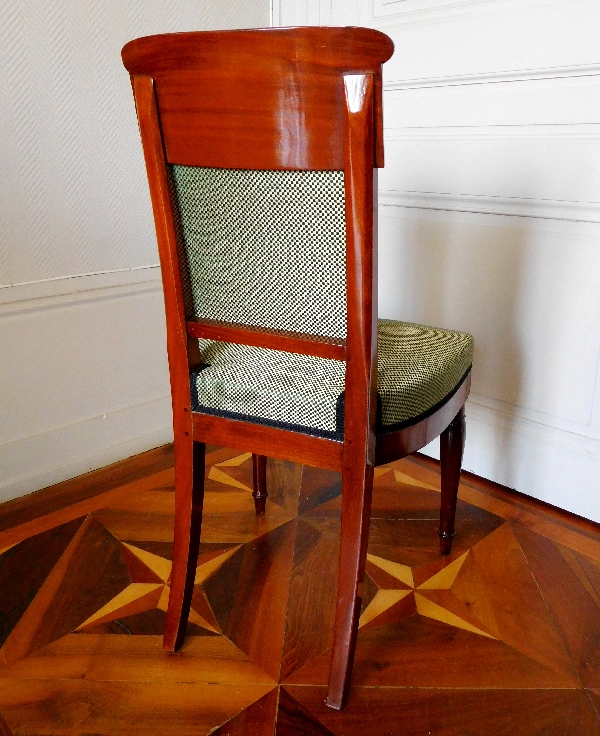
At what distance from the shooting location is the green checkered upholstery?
Result: 0.79 metres

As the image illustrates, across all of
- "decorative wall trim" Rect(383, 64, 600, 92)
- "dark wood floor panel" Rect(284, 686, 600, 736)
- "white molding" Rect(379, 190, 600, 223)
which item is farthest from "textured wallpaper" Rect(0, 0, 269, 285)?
"dark wood floor panel" Rect(284, 686, 600, 736)

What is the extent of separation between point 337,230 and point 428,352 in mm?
364

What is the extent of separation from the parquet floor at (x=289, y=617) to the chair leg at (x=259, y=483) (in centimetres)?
3

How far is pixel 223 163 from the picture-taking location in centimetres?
79

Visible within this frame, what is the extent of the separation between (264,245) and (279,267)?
0.11ft

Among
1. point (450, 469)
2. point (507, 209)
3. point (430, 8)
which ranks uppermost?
point (430, 8)

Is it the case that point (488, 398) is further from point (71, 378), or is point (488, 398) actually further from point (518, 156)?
point (71, 378)

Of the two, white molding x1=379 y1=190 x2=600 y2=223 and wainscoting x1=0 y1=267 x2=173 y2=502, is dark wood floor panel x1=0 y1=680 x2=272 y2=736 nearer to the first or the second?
wainscoting x1=0 y1=267 x2=173 y2=502

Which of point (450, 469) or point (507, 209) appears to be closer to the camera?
point (450, 469)

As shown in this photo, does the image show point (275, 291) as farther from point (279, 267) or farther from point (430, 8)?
point (430, 8)

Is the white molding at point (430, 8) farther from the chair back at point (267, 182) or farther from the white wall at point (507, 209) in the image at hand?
the chair back at point (267, 182)

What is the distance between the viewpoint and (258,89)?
2.37 feet

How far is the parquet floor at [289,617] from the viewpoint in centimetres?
94

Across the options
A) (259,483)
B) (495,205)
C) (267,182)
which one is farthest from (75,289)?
(495,205)
